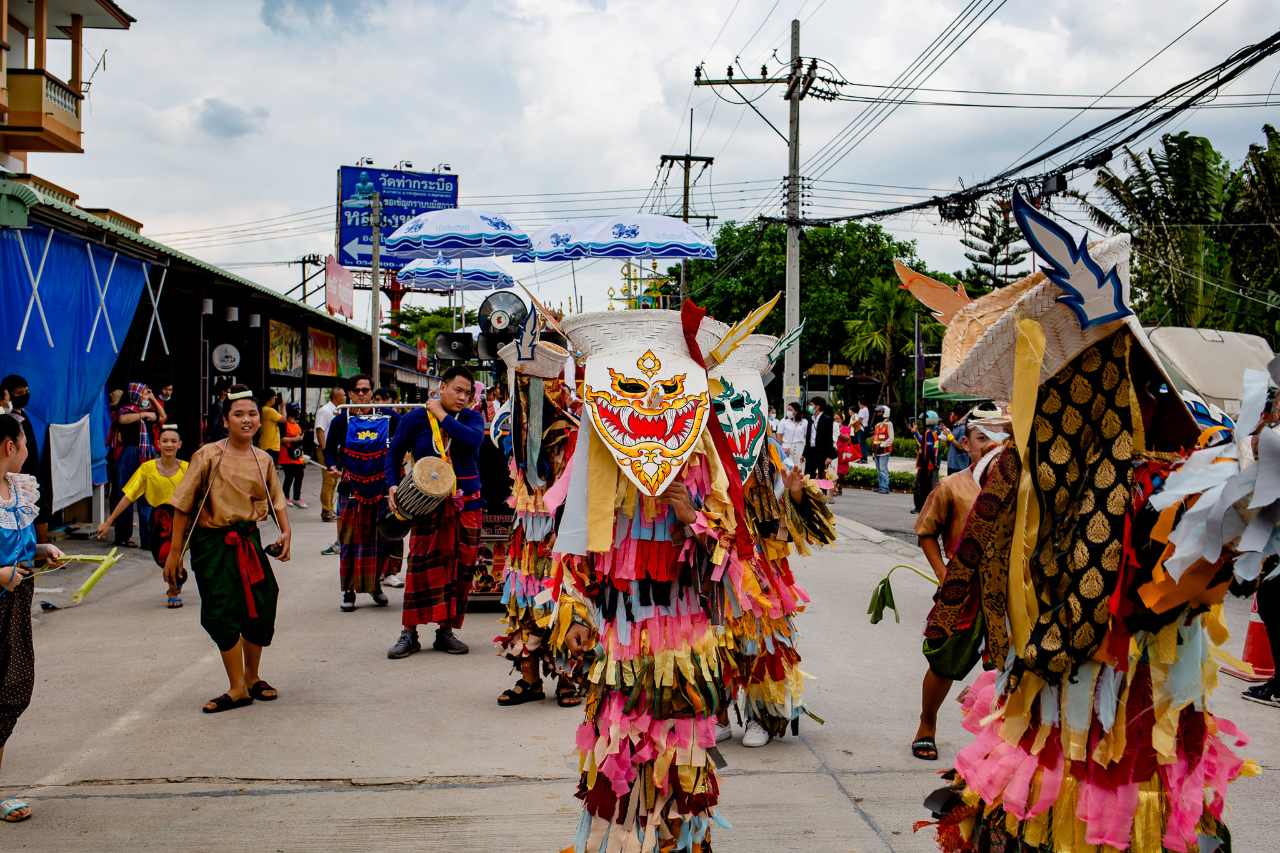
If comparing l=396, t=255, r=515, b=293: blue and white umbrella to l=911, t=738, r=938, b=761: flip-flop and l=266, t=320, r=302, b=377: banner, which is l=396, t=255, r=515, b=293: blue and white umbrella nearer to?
l=266, t=320, r=302, b=377: banner

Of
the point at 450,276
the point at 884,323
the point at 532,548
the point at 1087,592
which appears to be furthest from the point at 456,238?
the point at 884,323

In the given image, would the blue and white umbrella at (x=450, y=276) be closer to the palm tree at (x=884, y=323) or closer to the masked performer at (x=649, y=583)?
the masked performer at (x=649, y=583)

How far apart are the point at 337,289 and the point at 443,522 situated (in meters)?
24.4

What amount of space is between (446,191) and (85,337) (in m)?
25.3

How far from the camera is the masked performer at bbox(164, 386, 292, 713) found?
593cm

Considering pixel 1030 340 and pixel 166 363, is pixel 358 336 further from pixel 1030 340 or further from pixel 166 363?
pixel 1030 340

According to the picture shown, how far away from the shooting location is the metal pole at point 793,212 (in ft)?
71.9

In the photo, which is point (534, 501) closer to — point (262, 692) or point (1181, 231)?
point (262, 692)

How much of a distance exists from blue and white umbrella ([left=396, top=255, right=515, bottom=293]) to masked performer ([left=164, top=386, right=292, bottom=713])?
12.2 metres

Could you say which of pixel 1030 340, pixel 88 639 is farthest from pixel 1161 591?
pixel 88 639

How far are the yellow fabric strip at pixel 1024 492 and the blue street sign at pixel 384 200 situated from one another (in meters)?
32.0

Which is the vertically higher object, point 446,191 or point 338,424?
point 446,191

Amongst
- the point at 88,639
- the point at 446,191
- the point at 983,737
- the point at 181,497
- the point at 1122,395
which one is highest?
the point at 446,191

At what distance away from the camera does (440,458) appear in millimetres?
7164
